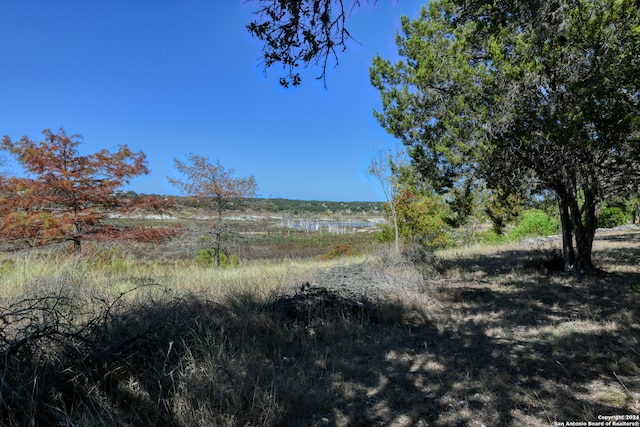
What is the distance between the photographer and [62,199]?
9.38 metres

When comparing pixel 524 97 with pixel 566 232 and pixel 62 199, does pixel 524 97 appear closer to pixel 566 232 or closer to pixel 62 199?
pixel 566 232

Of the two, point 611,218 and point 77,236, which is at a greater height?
point 611,218

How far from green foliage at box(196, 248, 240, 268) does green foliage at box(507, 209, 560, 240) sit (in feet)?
53.0

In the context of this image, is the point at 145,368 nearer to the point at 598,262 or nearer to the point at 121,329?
the point at 121,329

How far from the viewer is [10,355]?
2324 millimetres

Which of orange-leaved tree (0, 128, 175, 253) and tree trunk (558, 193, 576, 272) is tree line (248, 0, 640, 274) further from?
orange-leaved tree (0, 128, 175, 253)

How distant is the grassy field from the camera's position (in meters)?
2.39

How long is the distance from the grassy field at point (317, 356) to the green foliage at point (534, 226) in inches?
636

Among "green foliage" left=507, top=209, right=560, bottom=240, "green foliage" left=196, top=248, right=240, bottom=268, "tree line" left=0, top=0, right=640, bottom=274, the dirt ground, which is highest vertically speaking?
"tree line" left=0, top=0, right=640, bottom=274

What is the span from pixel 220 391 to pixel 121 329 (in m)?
1.32

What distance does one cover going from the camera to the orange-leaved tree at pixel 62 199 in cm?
878

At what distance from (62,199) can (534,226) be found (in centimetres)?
2313

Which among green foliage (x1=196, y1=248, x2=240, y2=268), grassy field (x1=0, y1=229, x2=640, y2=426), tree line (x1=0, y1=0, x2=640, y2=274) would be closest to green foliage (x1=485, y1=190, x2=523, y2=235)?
tree line (x1=0, y1=0, x2=640, y2=274)

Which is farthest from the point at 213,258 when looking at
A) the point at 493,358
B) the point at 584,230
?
the point at 493,358
